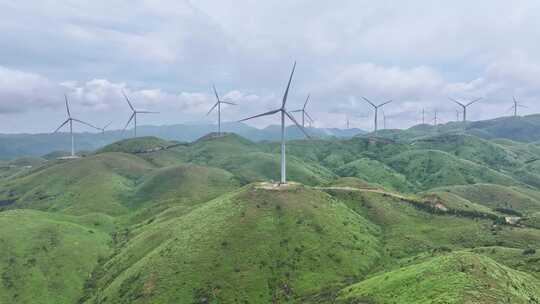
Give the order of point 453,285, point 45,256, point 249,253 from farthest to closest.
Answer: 1. point 45,256
2. point 249,253
3. point 453,285

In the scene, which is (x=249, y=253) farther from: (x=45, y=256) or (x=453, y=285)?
(x=45, y=256)

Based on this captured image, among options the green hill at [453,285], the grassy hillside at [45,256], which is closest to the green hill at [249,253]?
the grassy hillside at [45,256]

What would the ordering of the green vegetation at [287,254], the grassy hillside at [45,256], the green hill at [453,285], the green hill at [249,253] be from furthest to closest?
the grassy hillside at [45,256], the green hill at [249,253], the green vegetation at [287,254], the green hill at [453,285]

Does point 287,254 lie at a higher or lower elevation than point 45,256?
higher

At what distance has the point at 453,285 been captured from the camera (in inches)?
3039

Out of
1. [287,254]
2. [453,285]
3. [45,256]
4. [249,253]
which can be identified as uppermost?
[453,285]

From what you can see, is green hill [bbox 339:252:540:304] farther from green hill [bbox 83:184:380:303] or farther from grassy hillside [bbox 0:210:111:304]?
grassy hillside [bbox 0:210:111:304]

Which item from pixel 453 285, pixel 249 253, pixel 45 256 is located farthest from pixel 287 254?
pixel 45 256

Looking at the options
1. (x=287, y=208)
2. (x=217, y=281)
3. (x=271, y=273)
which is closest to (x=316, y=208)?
(x=287, y=208)

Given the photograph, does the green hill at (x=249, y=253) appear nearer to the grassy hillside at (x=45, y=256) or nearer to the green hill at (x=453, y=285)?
the grassy hillside at (x=45, y=256)

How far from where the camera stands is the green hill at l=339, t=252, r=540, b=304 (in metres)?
73.4

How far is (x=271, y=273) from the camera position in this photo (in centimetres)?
12006

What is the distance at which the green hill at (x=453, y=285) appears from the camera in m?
73.4

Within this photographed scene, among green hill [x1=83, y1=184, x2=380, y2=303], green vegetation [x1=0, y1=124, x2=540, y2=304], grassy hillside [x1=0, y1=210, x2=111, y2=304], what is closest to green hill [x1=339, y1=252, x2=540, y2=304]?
green vegetation [x1=0, y1=124, x2=540, y2=304]
